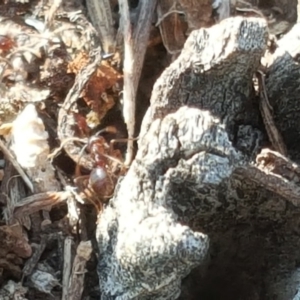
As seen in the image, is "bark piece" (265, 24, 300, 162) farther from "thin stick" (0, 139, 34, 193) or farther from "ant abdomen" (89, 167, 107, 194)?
"thin stick" (0, 139, 34, 193)

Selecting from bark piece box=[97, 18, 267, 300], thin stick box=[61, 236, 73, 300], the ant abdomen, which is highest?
bark piece box=[97, 18, 267, 300]

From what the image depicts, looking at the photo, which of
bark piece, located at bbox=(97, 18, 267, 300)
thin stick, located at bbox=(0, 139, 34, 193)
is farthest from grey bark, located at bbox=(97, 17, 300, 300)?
thin stick, located at bbox=(0, 139, 34, 193)

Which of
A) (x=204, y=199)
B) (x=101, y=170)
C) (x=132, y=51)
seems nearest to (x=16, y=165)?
(x=101, y=170)

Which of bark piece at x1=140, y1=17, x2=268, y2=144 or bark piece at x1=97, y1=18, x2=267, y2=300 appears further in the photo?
bark piece at x1=140, y1=17, x2=268, y2=144

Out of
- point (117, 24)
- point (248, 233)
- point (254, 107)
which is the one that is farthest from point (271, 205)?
point (117, 24)

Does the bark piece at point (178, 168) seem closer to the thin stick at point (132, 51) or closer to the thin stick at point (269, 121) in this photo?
the thin stick at point (269, 121)

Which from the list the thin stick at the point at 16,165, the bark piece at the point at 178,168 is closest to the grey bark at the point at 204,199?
the bark piece at the point at 178,168

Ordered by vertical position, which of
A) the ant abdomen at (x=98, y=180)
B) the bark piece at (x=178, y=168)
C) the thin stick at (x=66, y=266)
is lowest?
the thin stick at (x=66, y=266)
